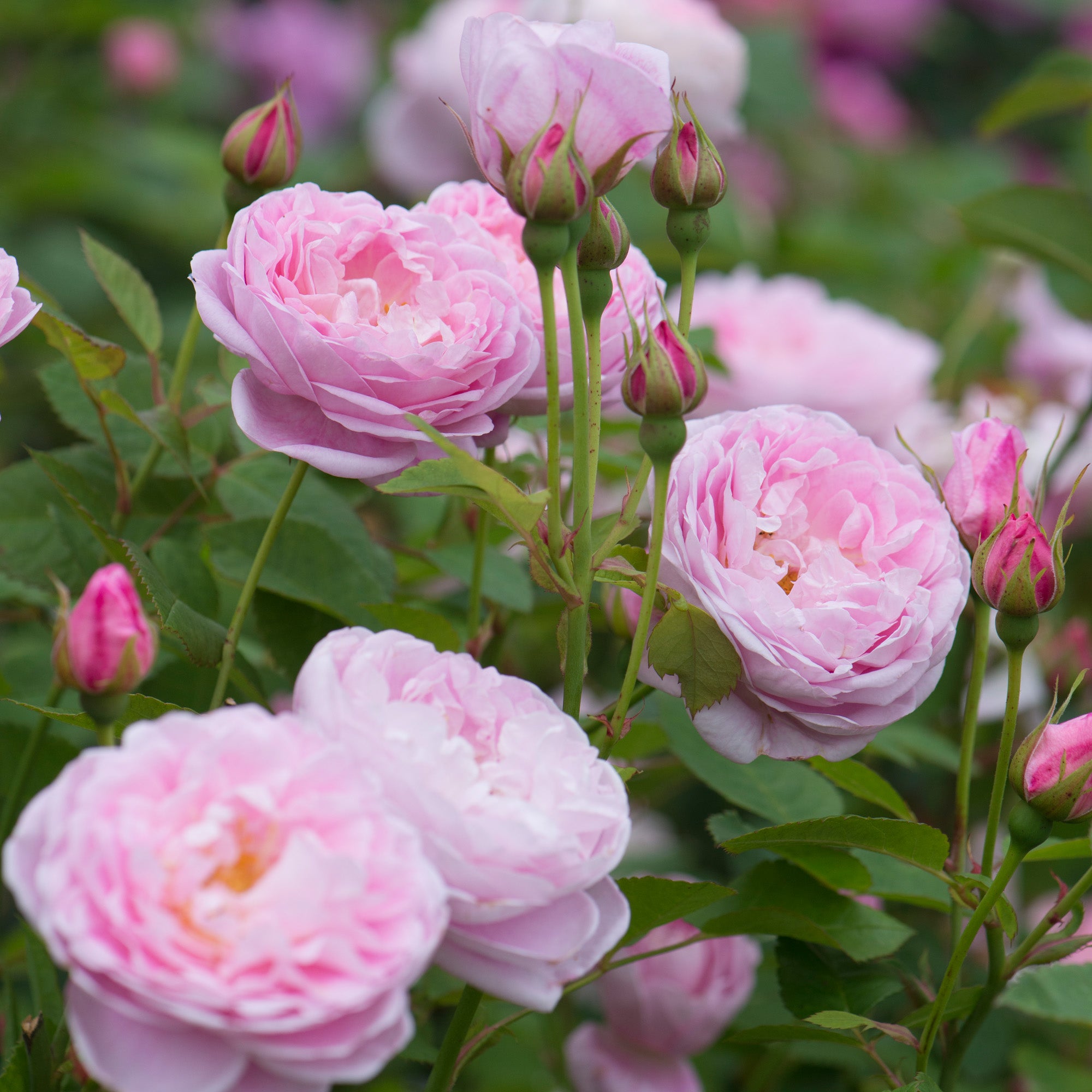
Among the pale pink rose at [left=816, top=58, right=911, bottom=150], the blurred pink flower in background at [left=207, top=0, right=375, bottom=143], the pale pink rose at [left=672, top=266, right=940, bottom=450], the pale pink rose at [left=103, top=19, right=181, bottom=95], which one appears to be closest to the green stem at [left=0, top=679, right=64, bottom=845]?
the pale pink rose at [left=672, top=266, right=940, bottom=450]

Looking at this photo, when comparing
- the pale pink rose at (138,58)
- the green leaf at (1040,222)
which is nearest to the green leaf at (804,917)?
the green leaf at (1040,222)

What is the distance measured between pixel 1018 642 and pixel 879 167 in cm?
169

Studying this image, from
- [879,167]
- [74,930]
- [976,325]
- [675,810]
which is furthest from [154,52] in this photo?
[74,930]

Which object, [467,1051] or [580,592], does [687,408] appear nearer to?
[580,592]

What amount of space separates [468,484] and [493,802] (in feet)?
0.37

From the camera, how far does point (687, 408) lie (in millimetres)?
408

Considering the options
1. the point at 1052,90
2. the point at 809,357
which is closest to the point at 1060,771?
the point at 809,357

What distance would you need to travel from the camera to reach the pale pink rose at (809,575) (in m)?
0.44

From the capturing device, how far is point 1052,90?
1.01 meters

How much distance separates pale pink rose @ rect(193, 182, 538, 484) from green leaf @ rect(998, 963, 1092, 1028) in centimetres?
26

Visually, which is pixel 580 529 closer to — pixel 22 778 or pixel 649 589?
pixel 649 589

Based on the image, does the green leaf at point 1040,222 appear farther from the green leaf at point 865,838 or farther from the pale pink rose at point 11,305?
the pale pink rose at point 11,305

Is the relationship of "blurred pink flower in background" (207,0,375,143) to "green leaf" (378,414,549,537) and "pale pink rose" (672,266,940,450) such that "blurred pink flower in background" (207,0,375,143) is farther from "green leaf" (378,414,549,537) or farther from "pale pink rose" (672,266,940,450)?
"green leaf" (378,414,549,537)

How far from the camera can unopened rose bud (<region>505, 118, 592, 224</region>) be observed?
1.30 feet
